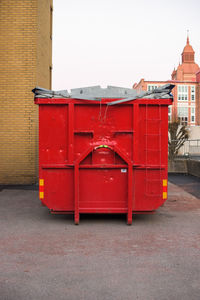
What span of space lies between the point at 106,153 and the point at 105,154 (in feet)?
0.09

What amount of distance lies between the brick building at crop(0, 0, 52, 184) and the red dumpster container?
5.40m

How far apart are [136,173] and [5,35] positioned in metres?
8.17

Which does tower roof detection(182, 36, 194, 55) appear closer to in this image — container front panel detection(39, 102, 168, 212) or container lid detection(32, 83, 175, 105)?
container lid detection(32, 83, 175, 105)

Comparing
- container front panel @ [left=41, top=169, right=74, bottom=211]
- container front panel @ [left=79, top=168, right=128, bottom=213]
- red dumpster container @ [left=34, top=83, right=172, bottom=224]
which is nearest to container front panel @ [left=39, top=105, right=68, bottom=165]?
red dumpster container @ [left=34, top=83, right=172, bottom=224]

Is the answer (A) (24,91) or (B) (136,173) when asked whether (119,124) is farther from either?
(A) (24,91)

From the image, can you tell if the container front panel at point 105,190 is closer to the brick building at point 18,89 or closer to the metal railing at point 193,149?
the brick building at point 18,89

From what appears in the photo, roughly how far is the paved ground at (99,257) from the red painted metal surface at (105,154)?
0.55 metres

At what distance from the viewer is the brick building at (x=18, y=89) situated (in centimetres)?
1191

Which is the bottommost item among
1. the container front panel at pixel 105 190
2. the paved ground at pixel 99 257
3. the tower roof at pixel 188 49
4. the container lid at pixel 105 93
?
the paved ground at pixel 99 257

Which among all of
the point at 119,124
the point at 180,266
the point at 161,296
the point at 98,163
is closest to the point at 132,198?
the point at 98,163

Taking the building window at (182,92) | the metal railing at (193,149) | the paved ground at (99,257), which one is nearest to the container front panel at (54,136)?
the paved ground at (99,257)

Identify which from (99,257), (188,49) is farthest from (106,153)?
(188,49)

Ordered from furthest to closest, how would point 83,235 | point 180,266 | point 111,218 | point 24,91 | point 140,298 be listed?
1. point 24,91
2. point 111,218
3. point 83,235
4. point 180,266
5. point 140,298

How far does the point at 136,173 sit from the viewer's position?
6664 mm
